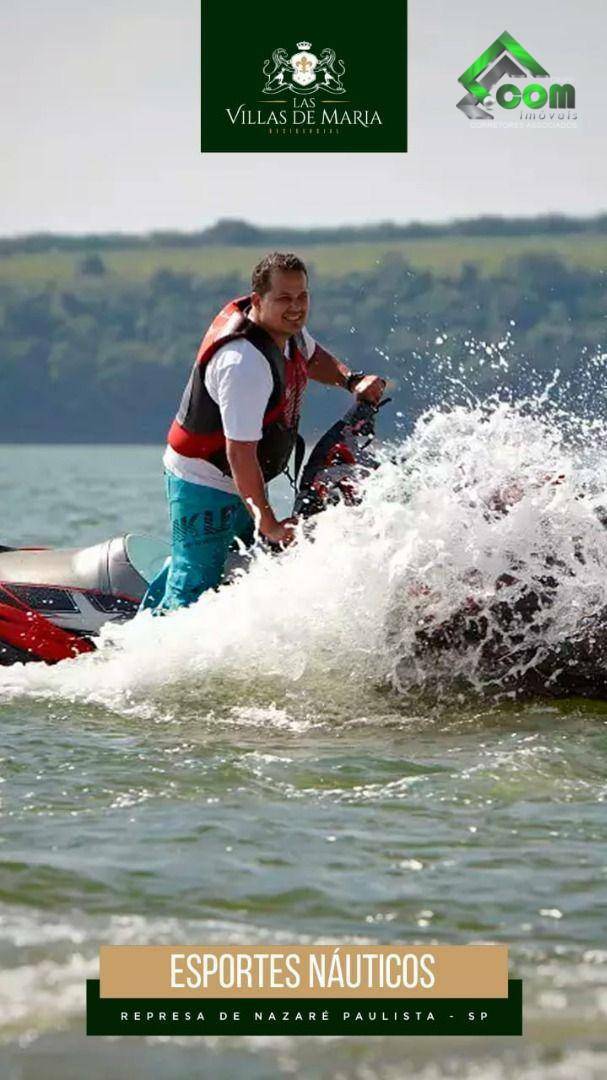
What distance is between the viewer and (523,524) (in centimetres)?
666

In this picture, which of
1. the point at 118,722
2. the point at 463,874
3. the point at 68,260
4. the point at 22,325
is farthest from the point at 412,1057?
the point at 68,260

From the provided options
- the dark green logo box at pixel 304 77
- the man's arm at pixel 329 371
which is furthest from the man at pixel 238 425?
the dark green logo box at pixel 304 77

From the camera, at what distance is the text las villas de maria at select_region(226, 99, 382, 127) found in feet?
28.2

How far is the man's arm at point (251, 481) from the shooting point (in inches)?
260

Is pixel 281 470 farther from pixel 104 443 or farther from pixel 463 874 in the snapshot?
pixel 104 443

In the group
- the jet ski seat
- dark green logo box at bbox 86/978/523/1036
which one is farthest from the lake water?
the jet ski seat

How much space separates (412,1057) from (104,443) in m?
69.1

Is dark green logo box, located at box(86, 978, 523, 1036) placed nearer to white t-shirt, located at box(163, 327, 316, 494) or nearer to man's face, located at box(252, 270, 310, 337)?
white t-shirt, located at box(163, 327, 316, 494)

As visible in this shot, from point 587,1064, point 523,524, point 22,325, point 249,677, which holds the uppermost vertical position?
point 22,325

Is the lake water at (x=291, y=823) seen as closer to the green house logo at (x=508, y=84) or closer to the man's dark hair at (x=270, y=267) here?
the man's dark hair at (x=270, y=267)

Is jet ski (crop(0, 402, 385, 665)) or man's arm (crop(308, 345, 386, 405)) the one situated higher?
man's arm (crop(308, 345, 386, 405))

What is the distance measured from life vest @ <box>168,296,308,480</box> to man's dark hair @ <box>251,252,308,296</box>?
0.13 m

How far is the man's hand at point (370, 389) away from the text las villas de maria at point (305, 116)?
189 cm

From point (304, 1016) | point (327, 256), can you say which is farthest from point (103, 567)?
point (327, 256)
